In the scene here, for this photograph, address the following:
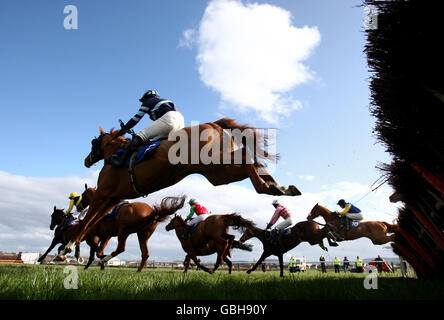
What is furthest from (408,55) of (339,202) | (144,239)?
(339,202)

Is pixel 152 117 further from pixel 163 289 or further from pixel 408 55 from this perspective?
pixel 408 55

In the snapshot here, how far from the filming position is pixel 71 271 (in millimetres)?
3027

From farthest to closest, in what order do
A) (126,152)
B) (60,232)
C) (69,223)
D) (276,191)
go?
(60,232) → (69,223) → (126,152) → (276,191)

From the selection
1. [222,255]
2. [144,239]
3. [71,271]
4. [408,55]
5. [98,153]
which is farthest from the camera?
[222,255]

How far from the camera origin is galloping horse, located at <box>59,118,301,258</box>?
4297 millimetres

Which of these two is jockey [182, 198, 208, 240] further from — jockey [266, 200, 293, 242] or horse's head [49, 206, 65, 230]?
horse's head [49, 206, 65, 230]

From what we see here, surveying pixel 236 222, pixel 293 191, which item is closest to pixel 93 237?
pixel 236 222

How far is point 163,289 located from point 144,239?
21.6 feet

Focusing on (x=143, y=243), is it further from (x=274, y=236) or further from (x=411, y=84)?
(x=411, y=84)

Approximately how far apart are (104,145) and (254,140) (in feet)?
10.3

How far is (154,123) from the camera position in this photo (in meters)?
5.05

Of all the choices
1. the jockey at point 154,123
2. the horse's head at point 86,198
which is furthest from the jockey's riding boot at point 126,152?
the horse's head at point 86,198

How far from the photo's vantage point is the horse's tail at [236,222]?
33.6 ft
